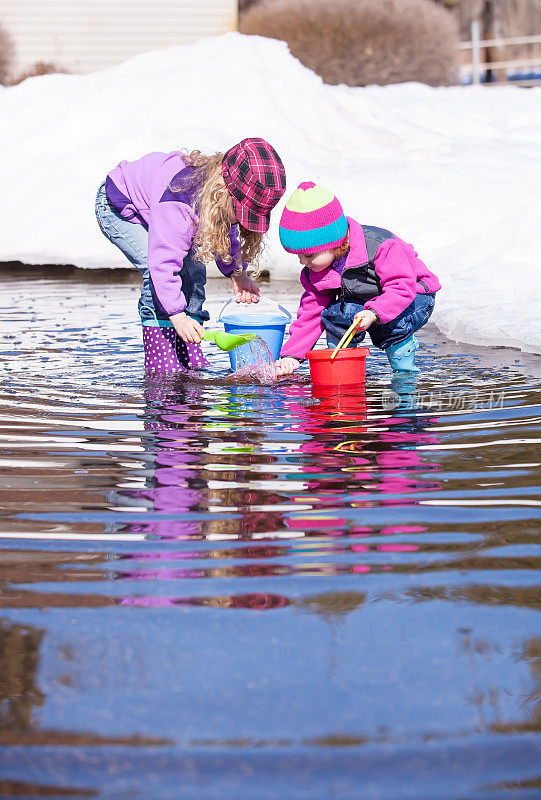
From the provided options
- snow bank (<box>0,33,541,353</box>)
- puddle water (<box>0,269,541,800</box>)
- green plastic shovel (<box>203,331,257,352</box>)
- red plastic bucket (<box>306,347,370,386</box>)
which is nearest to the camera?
puddle water (<box>0,269,541,800</box>)

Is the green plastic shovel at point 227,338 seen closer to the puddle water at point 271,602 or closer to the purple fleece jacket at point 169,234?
the purple fleece jacket at point 169,234

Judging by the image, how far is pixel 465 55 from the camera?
34.4m

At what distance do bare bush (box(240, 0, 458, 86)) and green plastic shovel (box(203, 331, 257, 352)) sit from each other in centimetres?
1779

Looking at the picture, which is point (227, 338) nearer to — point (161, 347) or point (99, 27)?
point (161, 347)

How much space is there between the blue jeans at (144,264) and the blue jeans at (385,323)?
26.4 inches

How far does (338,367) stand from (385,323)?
0.75m

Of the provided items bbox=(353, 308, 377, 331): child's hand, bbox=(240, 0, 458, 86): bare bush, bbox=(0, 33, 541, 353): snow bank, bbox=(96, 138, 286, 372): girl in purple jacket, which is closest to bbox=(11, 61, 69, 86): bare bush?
bbox=(240, 0, 458, 86): bare bush

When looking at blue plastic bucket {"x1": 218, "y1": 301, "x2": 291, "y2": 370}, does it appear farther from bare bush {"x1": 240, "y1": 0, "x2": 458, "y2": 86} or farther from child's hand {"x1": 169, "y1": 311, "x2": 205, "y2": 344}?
bare bush {"x1": 240, "y1": 0, "x2": 458, "y2": 86}

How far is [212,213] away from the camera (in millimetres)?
5016

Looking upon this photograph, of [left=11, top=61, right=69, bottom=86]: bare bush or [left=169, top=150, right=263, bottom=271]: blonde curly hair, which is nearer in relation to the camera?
[left=169, top=150, right=263, bottom=271]: blonde curly hair

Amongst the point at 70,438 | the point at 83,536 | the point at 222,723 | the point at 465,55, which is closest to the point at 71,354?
the point at 70,438

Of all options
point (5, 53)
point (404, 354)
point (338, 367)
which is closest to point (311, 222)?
point (338, 367)

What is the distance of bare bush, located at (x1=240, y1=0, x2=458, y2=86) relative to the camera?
21.8 meters

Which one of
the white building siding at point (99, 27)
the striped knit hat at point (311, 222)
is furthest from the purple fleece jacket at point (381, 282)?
the white building siding at point (99, 27)
